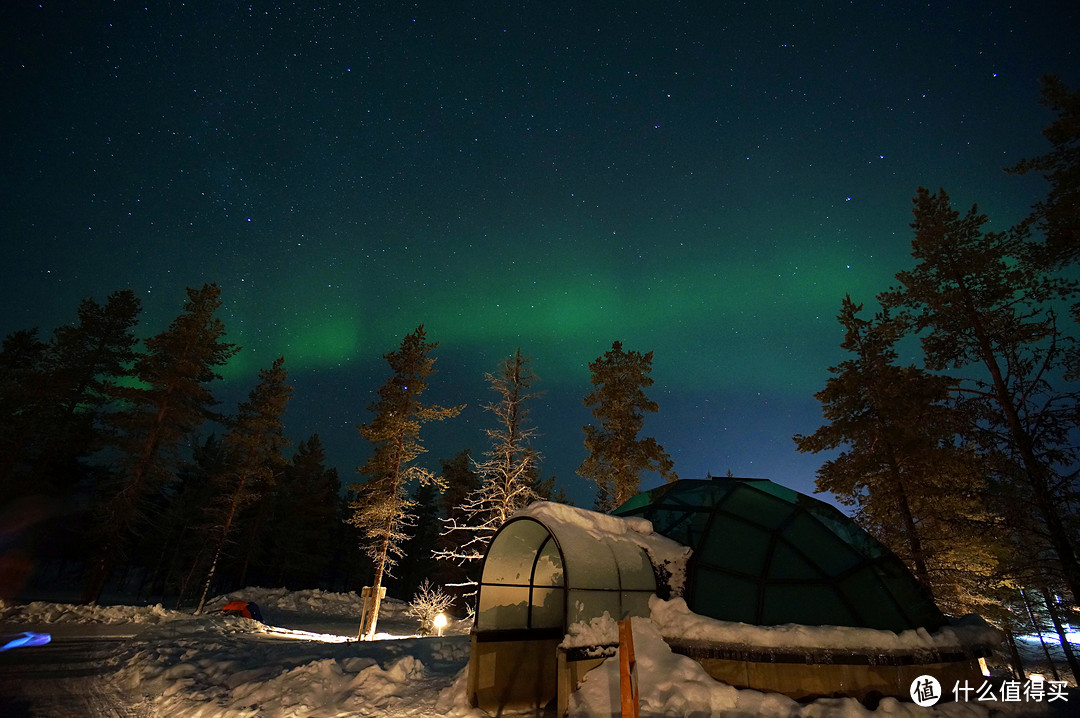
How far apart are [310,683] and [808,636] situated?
8719mm

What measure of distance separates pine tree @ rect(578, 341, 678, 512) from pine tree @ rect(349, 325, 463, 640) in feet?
22.4

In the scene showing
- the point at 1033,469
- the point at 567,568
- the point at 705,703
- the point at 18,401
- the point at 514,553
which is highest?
the point at 18,401

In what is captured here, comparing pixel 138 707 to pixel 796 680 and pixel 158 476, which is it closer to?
pixel 796 680

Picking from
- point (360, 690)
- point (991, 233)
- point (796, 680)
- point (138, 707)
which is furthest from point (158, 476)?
point (991, 233)

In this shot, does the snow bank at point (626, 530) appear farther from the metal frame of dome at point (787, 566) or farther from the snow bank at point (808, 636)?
the snow bank at point (808, 636)

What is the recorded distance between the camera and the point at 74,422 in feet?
86.0

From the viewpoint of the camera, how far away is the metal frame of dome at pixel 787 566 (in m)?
7.98

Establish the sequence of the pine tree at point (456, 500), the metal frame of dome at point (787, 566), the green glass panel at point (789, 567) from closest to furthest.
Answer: the metal frame of dome at point (787, 566), the green glass panel at point (789, 567), the pine tree at point (456, 500)

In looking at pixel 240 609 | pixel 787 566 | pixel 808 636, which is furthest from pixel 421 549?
pixel 808 636

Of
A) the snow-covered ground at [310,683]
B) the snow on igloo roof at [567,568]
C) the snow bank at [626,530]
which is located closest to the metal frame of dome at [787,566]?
the snow bank at [626,530]

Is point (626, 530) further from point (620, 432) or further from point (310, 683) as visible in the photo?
point (620, 432)

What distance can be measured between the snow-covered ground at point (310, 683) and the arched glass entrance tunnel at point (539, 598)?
55cm

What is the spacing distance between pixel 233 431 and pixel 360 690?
78.4ft

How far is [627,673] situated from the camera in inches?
215
